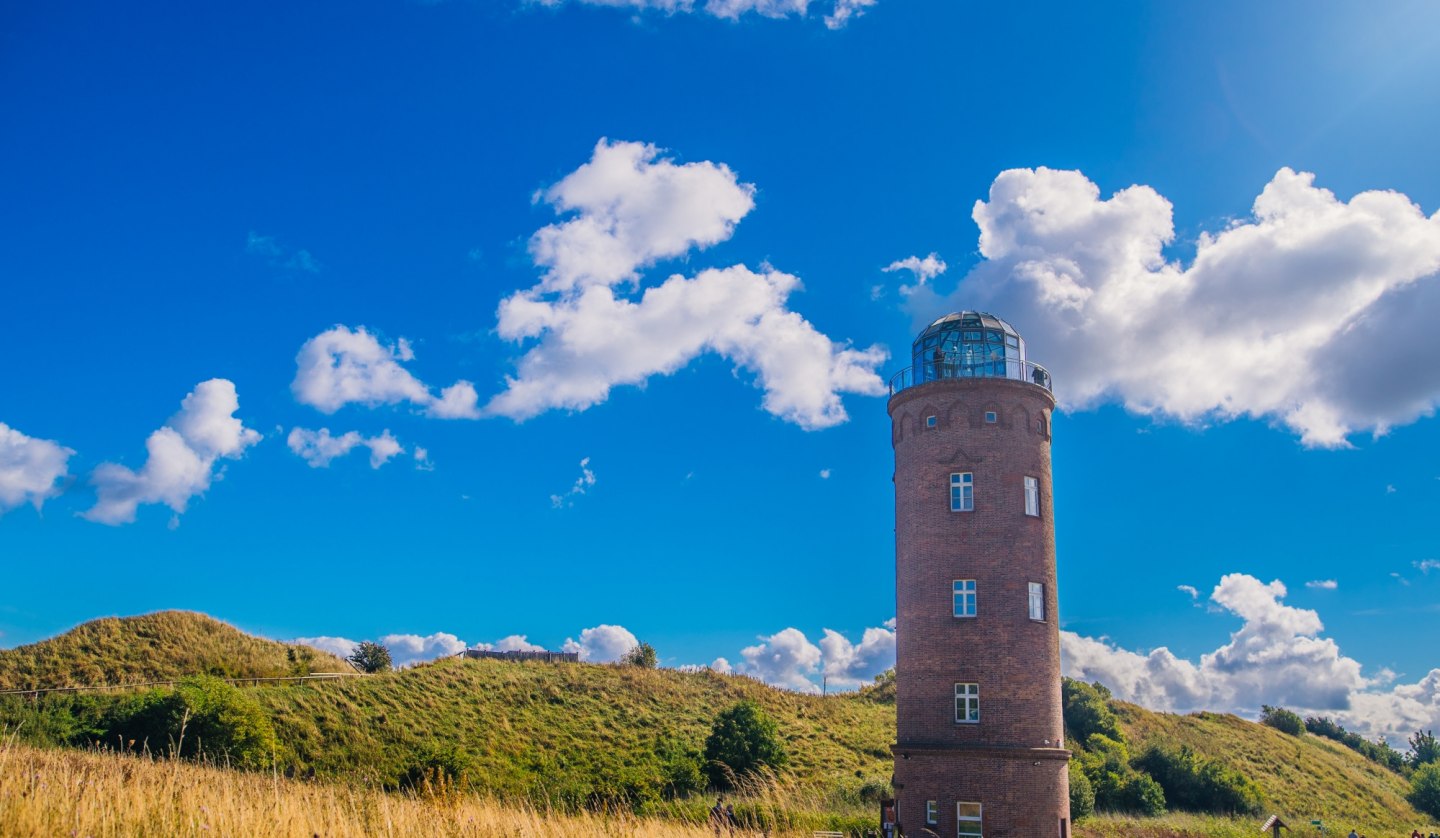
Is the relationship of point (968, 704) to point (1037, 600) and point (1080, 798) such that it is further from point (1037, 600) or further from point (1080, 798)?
point (1080, 798)

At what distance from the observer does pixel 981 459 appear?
2891 cm

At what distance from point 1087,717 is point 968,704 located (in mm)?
31191

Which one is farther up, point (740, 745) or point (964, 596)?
point (964, 596)

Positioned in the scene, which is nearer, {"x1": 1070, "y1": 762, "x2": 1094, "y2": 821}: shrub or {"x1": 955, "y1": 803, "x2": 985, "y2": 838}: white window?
{"x1": 955, "y1": 803, "x2": 985, "y2": 838}: white window

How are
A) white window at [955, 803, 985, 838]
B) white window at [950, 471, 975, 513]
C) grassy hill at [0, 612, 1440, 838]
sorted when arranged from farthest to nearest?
1. grassy hill at [0, 612, 1440, 838]
2. white window at [950, 471, 975, 513]
3. white window at [955, 803, 985, 838]

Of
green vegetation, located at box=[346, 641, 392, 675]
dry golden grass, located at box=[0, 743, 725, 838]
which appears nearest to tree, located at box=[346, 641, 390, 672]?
green vegetation, located at box=[346, 641, 392, 675]

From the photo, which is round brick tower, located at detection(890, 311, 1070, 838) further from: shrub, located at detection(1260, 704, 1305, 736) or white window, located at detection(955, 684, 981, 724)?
shrub, located at detection(1260, 704, 1305, 736)

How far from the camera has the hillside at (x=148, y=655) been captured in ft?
140

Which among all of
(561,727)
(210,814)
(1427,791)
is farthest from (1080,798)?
(210,814)

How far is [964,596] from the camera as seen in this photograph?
28312mm

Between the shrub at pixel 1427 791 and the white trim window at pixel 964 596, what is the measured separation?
43614 millimetres

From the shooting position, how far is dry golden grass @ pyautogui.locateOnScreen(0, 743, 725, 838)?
20.6ft

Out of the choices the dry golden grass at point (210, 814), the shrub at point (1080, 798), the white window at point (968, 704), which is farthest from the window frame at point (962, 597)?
the dry golden grass at point (210, 814)

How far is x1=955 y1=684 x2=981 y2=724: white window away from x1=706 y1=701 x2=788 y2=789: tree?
1271 centimetres
